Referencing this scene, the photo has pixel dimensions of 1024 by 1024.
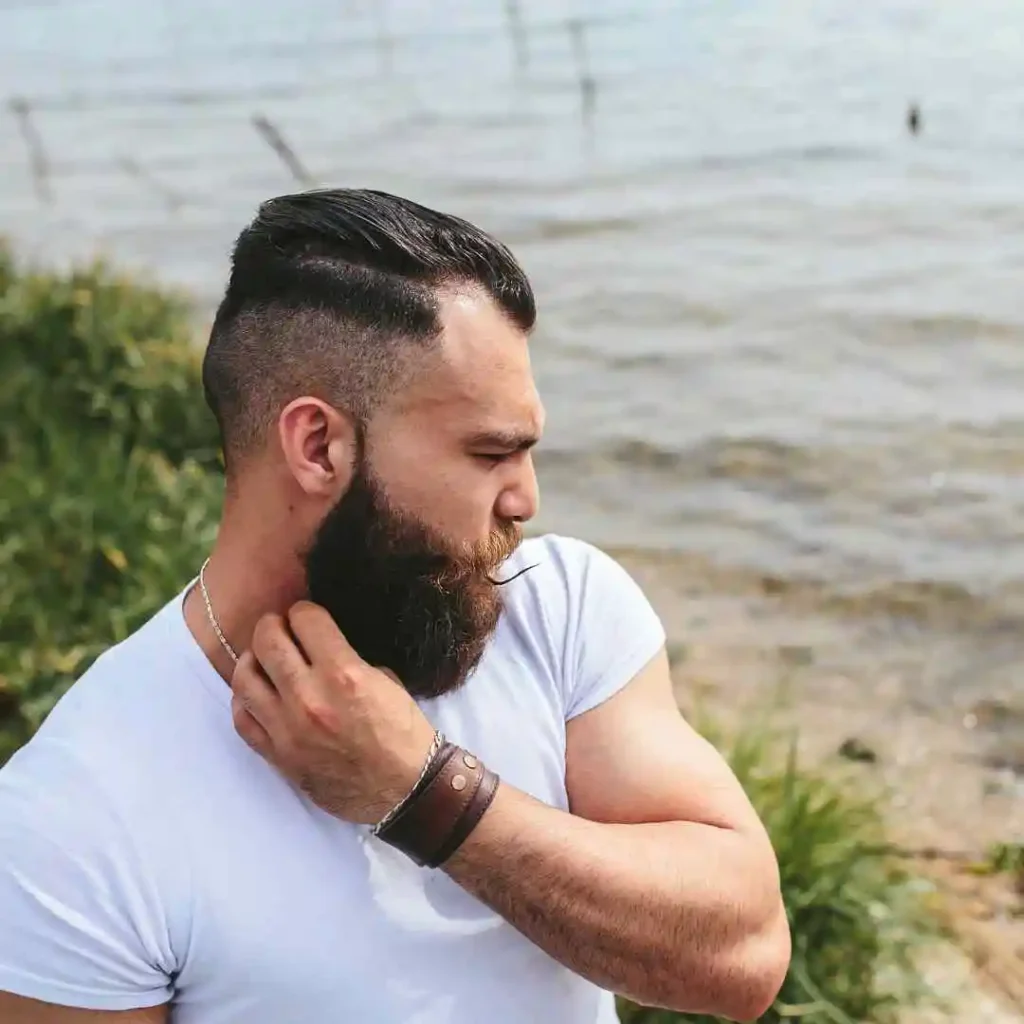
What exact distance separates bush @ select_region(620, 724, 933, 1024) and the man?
3.70 feet

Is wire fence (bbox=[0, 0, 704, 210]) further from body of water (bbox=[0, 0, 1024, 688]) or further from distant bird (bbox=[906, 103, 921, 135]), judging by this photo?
distant bird (bbox=[906, 103, 921, 135])

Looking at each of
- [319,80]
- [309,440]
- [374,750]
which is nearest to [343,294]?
[309,440]

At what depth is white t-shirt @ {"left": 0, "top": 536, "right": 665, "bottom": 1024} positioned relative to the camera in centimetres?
208

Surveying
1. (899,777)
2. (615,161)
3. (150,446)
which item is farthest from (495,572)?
(615,161)

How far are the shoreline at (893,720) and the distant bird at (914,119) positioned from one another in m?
7.67

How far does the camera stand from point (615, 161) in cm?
1346

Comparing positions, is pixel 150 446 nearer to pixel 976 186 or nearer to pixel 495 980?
pixel 495 980

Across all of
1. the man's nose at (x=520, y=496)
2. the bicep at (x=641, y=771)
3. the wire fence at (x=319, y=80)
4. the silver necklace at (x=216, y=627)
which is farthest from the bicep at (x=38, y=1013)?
the wire fence at (x=319, y=80)

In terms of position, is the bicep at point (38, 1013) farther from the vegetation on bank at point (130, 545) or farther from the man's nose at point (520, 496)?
the vegetation on bank at point (130, 545)

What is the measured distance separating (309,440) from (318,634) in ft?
1.00

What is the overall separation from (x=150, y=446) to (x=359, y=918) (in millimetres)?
4624

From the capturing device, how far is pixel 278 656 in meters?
2.19

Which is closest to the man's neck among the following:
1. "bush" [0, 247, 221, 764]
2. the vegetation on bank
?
the vegetation on bank

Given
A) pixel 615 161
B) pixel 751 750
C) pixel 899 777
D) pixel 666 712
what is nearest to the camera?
pixel 666 712
